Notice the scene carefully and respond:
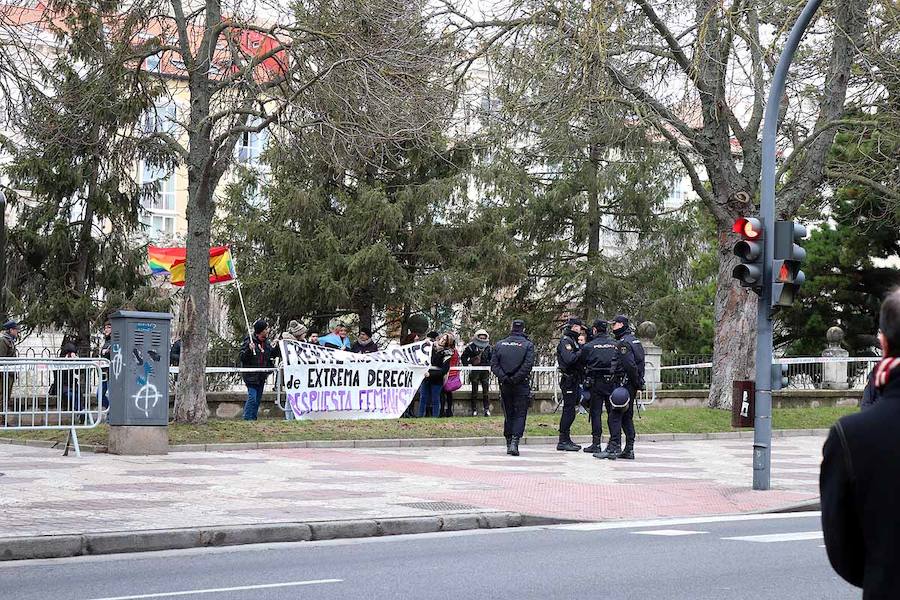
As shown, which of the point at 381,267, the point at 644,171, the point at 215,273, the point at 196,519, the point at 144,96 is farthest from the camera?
the point at 644,171

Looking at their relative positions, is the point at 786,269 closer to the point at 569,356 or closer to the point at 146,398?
the point at 569,356

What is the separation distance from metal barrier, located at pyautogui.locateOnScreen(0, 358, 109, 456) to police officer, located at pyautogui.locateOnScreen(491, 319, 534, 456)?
5665mm

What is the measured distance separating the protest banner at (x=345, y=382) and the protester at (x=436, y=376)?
183mm

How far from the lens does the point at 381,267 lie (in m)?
35.6

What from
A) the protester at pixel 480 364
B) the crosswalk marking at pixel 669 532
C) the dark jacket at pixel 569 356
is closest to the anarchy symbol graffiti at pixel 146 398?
the dark jacket at pixel 569 356

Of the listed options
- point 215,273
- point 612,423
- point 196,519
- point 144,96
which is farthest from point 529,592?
point 215,273

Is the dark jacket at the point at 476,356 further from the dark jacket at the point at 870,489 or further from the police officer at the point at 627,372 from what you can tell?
the dark jacket at the point at 870,489

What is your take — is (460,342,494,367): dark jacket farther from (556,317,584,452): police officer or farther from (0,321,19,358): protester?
(0,321,19,358): protester

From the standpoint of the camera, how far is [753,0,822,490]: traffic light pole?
47.5 ft

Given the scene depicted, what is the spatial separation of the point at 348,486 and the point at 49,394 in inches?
164

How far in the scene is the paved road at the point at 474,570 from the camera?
26.6 feet

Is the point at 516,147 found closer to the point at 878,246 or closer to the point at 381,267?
the point at 381,267

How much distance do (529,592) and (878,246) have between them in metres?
31.4

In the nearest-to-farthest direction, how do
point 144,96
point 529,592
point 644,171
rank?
point 529,592, point 144,96, point 644,171
